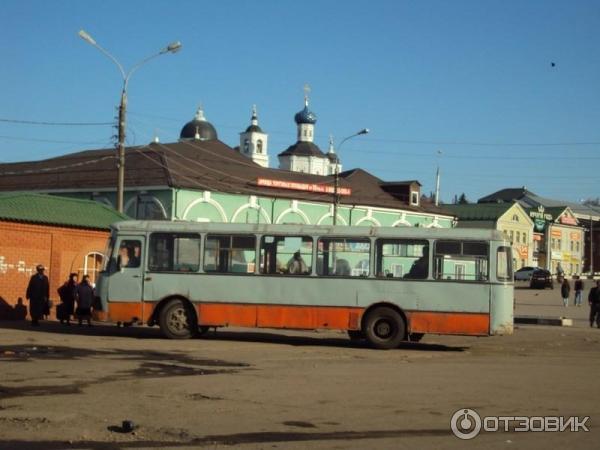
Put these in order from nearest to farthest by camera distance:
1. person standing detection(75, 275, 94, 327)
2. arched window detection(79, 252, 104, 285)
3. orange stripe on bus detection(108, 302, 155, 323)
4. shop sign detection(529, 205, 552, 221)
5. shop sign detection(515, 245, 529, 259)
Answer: orange stripe on bus detection(108, 302, 155, 323) → person standing detection(75, 275, 94, 327) → arched window detection(79, 252, 104, 285) → shop sign detection(515, 245, 529, 259) → shop sign detection(529, 205, 552, 221)

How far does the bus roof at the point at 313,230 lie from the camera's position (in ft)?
66.6

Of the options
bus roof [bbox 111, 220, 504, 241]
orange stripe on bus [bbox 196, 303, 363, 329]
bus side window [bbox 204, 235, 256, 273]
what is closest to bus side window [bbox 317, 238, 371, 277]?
bus roof [bbox 111, 220, 504, 241]

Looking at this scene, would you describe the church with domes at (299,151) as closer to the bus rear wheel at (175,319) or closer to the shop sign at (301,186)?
the shop sign at (301,186)

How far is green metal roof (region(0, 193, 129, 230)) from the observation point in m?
26.3

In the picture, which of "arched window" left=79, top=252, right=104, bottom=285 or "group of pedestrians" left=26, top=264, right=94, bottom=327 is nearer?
"group of pedestrians" left=26, top=264, right=94, bottom=327

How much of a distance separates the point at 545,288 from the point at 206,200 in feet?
119

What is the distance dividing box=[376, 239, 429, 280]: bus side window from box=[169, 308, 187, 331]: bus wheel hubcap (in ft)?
16.1

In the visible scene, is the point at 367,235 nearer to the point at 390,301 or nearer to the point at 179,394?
the point at 390,301

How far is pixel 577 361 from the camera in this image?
18.3m

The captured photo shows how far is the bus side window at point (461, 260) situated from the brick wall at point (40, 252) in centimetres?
1280

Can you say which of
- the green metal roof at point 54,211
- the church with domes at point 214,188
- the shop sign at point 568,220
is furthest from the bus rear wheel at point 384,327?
the shop sign at point 568,220

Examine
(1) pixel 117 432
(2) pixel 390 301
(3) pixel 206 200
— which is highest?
(3) pixel 206 200

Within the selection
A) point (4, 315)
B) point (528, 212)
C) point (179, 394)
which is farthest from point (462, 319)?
point (528, 212)

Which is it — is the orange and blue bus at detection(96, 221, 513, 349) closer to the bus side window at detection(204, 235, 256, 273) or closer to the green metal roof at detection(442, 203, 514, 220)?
the bus side window at detection(204, 235, 256, 273)
